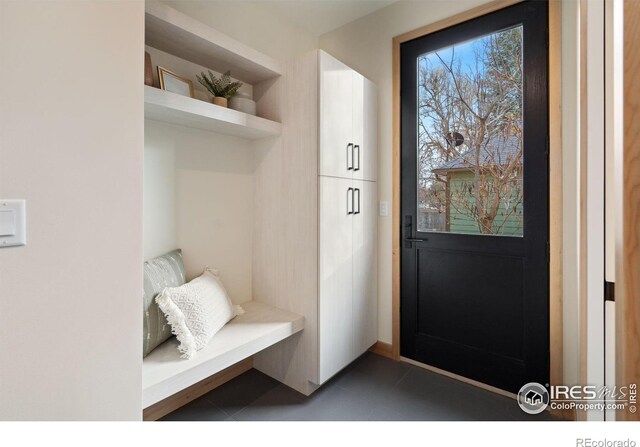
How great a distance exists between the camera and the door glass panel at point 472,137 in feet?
6.27

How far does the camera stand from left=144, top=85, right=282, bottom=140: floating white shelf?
1412mm

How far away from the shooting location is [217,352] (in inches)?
58.3

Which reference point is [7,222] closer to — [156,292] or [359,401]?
[156,292]

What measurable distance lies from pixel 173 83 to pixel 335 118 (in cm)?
97

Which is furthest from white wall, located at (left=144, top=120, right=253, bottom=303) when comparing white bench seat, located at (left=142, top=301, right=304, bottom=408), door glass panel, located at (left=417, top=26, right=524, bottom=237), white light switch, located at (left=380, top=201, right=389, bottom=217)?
door glass panel, located at (left=417, top=26, right=524, bottom=237)

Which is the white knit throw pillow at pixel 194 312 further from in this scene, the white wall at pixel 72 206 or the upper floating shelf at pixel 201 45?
the upper floating shelf at pixel 201 45

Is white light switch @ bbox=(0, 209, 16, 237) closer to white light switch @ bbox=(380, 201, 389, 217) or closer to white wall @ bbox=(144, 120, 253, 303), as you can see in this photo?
white wall @ bbox=(144, 120, 253, 303)

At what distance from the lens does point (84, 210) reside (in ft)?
2.96

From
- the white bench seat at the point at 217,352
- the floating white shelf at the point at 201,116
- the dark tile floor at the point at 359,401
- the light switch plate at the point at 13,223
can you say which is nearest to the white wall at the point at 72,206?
the light switch plate at the point at 13,223

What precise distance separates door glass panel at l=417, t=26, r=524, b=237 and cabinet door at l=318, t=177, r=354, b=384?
2.09ft

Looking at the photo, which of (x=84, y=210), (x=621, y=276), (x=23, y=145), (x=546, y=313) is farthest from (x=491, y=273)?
(x=23, y=145)

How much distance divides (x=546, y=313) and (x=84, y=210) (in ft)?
7.69
